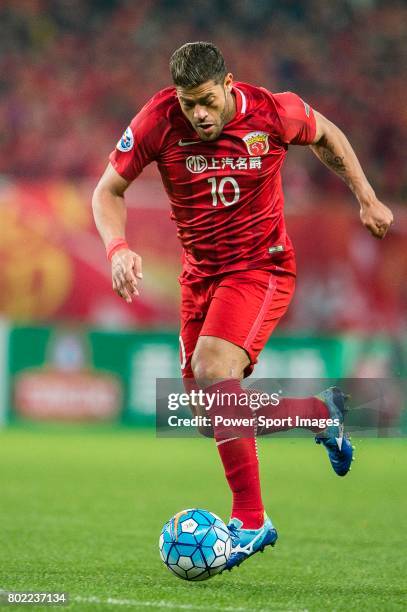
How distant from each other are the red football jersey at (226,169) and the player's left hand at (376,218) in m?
0.41

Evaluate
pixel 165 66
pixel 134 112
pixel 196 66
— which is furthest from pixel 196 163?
pixel 165 66

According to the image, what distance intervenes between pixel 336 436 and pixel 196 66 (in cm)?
192

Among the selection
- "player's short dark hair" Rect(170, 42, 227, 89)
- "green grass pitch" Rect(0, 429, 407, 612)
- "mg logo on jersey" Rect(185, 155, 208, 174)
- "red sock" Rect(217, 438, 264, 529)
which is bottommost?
"green grass pitch" Rect(0, 429, 407, 612)

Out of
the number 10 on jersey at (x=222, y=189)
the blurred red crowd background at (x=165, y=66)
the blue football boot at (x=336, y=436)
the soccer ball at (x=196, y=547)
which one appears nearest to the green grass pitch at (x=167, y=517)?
the soccer ball at (x=196, y=547)

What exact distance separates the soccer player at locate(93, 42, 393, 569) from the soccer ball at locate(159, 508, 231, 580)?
0.51 ft

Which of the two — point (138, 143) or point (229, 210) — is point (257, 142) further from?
point (138, 143)

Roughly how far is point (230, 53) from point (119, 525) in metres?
13.5

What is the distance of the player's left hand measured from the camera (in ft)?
17.1

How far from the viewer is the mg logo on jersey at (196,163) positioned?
5.06m

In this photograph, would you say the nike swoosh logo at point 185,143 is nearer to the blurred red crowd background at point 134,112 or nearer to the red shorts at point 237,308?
the red shorts at point 237,308

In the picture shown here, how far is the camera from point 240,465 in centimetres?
482

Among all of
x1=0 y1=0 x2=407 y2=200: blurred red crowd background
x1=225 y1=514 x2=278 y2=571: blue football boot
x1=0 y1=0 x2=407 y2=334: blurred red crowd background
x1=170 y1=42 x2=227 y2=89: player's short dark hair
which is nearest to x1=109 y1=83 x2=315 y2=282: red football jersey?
x1=170 y1=42 x2=227 y2=89: player's short dark hair

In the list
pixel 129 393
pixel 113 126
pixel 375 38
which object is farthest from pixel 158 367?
pixel 375 38

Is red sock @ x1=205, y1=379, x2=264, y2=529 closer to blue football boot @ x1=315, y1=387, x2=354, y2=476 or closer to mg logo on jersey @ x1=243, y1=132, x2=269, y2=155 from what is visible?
blue football boot @ x1=315, y1=387, x2=354, y2=476
